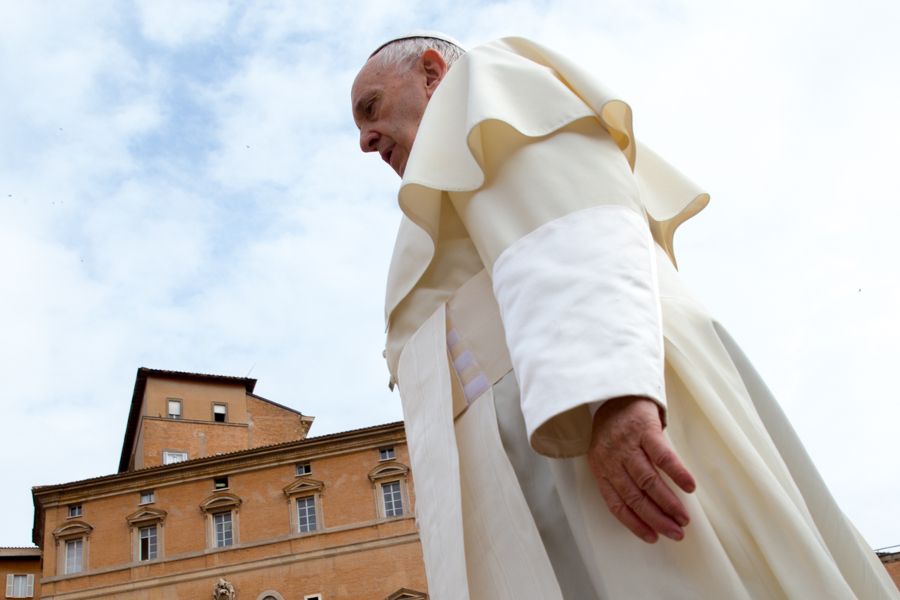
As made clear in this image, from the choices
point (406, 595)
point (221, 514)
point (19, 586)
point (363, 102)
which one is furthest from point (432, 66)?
point (19, 586)

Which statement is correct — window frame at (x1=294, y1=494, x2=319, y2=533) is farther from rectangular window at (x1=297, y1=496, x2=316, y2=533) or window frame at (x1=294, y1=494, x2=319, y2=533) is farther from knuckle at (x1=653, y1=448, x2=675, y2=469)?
knuckle at (x1=653, y1=448, x2=675, y2=469)

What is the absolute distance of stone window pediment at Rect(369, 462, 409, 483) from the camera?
125 ft

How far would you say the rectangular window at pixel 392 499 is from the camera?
37688mm

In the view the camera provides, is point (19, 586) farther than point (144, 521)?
Yes

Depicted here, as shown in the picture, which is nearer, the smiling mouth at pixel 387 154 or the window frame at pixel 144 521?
the smiling mouth at pixel 387 154

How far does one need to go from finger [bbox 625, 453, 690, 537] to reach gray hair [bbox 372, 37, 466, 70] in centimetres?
143

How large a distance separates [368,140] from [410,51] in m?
0.26

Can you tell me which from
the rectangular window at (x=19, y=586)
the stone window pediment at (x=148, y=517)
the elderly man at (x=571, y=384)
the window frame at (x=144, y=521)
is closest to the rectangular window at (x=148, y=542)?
the window frame at (x=144, y=521)

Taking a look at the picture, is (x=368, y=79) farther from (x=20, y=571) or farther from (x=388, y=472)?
(x=20, y=571)

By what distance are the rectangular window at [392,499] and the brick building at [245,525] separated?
37 millimetres

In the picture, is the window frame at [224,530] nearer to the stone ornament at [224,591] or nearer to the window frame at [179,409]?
the stone ornament at [224,591]

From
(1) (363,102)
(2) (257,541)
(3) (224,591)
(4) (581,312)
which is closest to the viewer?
(4) (581,312)

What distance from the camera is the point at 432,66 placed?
106 inches

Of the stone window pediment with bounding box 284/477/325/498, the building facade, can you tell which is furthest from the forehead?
the building facade
